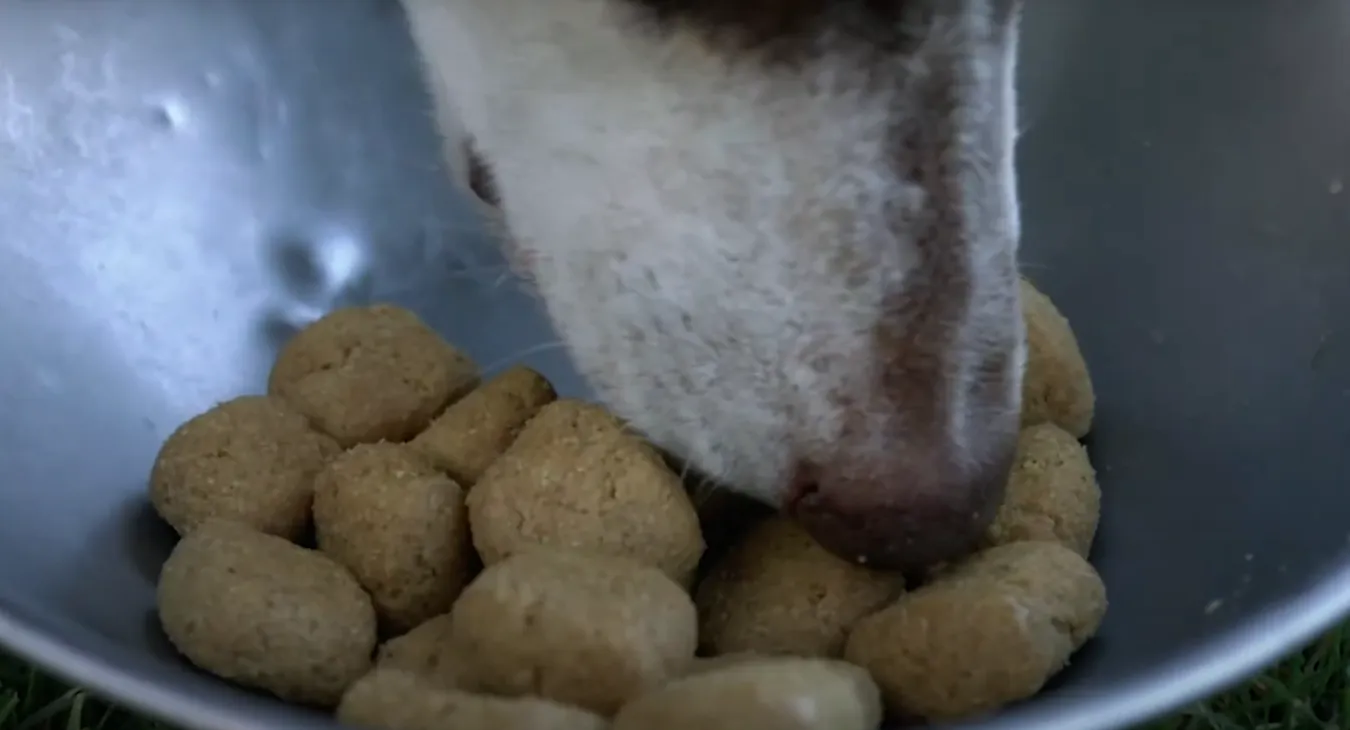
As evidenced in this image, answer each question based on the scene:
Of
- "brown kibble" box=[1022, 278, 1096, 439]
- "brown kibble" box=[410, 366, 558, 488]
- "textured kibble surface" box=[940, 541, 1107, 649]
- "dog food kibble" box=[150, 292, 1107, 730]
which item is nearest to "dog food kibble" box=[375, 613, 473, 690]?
"dog food kibble" box=[150, 292, 1107, 730]

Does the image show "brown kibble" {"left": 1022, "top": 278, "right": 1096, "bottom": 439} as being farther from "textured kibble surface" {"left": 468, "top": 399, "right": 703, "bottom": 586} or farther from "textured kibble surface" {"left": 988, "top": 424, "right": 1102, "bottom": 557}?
"textured kibble surface" {"left": 468, "top": 399, "right": 703, "bottom": 586}

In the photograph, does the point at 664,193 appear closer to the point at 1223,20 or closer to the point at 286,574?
the point at 286,574

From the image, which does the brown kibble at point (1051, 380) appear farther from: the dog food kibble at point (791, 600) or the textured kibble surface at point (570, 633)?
the textured kibble surface at point (570, 633)

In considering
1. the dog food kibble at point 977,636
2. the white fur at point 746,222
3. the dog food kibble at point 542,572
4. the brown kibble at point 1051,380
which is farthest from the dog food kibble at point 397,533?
the brown kibble at point 1051,380

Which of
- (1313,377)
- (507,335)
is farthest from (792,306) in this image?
(507,335)

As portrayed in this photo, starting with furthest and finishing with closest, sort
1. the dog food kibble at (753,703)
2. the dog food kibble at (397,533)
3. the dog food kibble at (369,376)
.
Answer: the dog food kibble at (369,376) → the dog food kibble at (397,533) → the dog food kibble at (753,703)

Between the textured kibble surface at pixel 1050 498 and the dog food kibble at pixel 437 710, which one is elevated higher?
the dog food kibble at pixel 437 710
